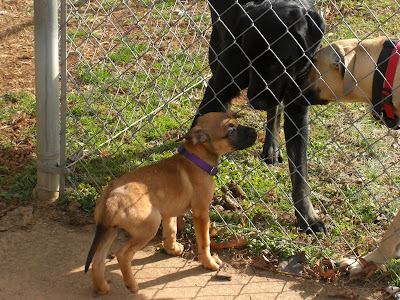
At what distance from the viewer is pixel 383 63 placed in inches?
125

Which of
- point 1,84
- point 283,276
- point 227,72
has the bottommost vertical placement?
point 283,276

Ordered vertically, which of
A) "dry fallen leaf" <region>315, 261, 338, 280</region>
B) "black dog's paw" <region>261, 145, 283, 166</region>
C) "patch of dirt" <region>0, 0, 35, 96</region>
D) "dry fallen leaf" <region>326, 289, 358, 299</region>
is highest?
"patch of dirt" <region>0, 0, 35, 96</region>

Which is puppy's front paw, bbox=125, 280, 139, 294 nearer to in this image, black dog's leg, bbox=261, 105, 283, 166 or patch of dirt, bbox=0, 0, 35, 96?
black dog's leg, bbox=261, 105, 283, 166

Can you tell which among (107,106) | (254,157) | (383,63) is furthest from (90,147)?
(383,63)

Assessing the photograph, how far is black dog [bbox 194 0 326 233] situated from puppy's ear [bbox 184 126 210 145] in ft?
1.35

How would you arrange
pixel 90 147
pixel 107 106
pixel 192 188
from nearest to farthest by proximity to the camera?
pixel 192 188, pixel 90 147, pixel 107 106

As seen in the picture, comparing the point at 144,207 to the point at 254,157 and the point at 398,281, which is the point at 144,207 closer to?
the point at 398,281

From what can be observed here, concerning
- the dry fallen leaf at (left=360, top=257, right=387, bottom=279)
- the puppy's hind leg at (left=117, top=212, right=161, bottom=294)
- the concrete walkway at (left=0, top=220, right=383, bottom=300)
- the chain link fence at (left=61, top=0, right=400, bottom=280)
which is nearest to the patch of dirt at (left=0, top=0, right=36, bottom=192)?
the chain link fence at (left=61, top=0, right=400, bottom=280)

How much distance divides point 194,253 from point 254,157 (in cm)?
150

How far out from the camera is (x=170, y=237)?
11.1 feet

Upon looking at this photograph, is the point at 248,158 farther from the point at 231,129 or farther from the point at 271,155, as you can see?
the point at 231,129

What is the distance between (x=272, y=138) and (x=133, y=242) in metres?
2.12

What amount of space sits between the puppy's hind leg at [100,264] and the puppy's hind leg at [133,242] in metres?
0.09

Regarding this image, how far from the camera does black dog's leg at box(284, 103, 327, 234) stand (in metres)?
3.81
